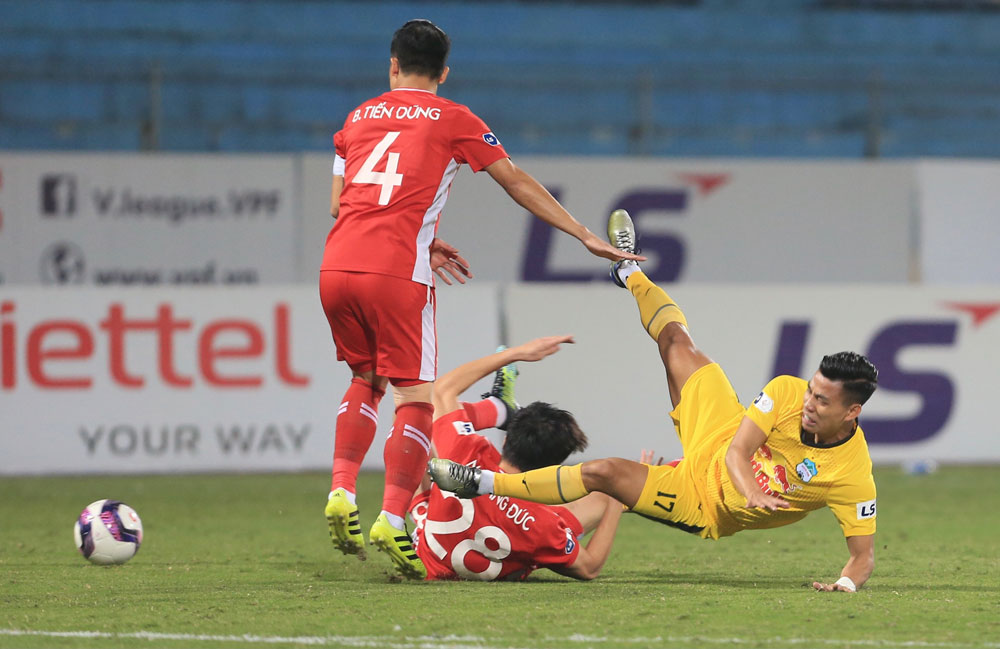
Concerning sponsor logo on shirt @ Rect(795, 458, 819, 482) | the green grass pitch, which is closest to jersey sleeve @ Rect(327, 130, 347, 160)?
the green grass pitch

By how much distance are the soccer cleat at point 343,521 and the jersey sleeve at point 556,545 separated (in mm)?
714

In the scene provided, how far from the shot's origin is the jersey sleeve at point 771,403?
4875mm

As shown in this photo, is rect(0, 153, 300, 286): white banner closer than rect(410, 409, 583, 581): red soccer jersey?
No

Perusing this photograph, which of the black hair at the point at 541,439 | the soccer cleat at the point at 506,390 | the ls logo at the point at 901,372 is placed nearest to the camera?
the black hair at the point at 541,439

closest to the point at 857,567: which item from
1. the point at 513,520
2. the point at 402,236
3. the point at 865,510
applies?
the point at 865,510

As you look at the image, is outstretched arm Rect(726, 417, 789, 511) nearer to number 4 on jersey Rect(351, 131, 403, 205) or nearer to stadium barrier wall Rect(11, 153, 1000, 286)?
number 4 on jersey Rect(351, 131, 403, 205)

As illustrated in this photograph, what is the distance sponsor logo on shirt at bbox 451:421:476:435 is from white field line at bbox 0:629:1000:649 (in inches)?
73.1

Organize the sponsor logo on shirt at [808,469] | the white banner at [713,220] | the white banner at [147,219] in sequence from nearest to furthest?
the sponsor logo on shirt at [808,469] → the white banner at [147,219] → the white banner at [713,220]

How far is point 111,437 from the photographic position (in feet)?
33.0

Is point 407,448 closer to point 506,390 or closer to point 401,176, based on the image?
point 401,176

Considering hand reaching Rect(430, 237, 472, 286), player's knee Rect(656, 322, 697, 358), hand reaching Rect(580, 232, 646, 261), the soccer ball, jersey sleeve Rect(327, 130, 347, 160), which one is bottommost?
the soccer ball

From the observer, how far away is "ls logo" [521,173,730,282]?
12906 millimetres

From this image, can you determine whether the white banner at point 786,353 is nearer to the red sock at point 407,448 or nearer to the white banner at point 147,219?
the white banner at point 147,219

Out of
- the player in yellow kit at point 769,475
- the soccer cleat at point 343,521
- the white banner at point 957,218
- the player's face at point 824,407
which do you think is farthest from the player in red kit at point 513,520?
the white banner at point 957,218
